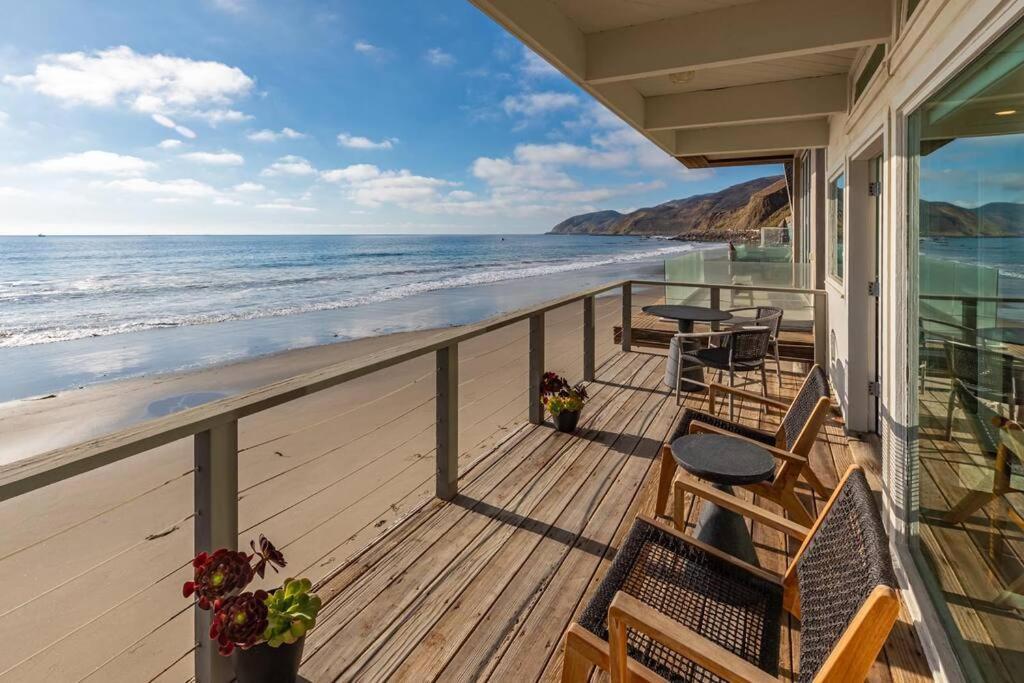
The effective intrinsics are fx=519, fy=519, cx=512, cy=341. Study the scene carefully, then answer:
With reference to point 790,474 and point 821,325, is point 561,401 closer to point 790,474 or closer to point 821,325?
point 790,474

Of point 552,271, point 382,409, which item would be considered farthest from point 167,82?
point 382,409

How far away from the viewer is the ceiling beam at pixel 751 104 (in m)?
3.61

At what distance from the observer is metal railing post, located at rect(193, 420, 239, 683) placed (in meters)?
1.39

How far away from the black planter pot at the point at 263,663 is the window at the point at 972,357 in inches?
69.1

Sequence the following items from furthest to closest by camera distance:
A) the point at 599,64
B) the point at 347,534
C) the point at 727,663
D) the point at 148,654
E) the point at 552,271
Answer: the point at 552,271 → the point at 347,534 → the point at 599,64 → the point at 148,654 → the point at 727,663

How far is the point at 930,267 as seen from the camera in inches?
72.4

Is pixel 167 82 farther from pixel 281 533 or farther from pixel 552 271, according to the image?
pixel 281 533

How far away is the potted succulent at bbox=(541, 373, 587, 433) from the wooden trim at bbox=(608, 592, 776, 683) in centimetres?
240

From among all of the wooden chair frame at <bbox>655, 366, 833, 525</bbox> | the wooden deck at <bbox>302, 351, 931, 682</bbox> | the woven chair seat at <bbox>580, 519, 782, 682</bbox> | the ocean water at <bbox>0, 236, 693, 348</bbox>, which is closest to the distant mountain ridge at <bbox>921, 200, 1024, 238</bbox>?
the wooden chair frame at <bbox>655, 366, 833, 525</bbox>

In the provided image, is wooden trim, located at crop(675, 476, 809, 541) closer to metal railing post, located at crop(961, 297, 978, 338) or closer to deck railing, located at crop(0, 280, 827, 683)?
metal railing post, located at crop(961, 297, 978, 338)

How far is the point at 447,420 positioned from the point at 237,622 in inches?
54.8

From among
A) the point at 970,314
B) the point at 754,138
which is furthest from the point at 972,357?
the point at 754,138

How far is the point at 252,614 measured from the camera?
133 cm

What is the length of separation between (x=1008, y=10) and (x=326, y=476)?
4332 mm
